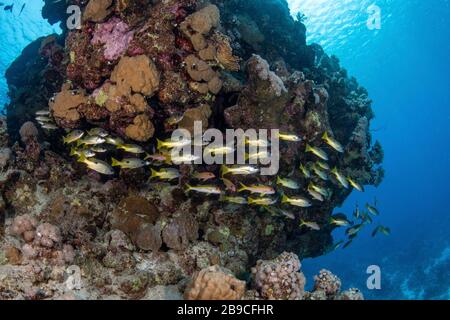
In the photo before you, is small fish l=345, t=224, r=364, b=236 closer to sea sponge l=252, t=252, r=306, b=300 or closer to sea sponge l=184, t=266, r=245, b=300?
sea sponge l=252, t=252, r=306, b=300

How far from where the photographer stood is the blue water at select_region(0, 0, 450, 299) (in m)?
29.3

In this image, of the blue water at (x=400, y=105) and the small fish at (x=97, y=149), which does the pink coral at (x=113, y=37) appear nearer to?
the small fish at (x=97, y=149)

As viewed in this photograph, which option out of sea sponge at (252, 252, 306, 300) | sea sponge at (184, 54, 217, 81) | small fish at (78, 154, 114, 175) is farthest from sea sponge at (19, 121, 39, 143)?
sea sponge at (252, 252, 306, 300)

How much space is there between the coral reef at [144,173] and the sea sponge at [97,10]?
2 cm

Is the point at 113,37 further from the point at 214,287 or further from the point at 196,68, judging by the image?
the point at 214,287

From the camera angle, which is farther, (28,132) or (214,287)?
(28,132)

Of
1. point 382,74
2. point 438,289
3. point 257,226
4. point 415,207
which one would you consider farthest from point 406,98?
point 257,226

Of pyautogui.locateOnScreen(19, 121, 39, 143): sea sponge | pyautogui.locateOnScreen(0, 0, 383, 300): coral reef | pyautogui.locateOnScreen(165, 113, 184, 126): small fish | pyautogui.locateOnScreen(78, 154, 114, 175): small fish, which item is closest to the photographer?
pyautogui.locateOnScreen(0, 0, 383, 300): coral reef

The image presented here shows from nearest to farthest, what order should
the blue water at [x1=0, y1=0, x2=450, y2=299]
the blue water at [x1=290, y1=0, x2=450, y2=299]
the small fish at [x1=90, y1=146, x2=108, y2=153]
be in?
the small fish at [x1=90, y1=146, x2=108, y2=153] → the blue water at [x1=0, y1=0, x2=450, y2=299] → the blue water at [x1=290, y1=0, x2=450, y2=299]

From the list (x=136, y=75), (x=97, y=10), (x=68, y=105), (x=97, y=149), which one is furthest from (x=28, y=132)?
(x=136, y=75)

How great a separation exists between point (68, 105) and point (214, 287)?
5.71 metres

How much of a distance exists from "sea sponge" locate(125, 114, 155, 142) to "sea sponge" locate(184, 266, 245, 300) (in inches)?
151

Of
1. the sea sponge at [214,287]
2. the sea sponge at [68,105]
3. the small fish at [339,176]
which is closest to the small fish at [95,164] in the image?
the sea sponge at [68,105]

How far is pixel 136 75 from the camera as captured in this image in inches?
294
